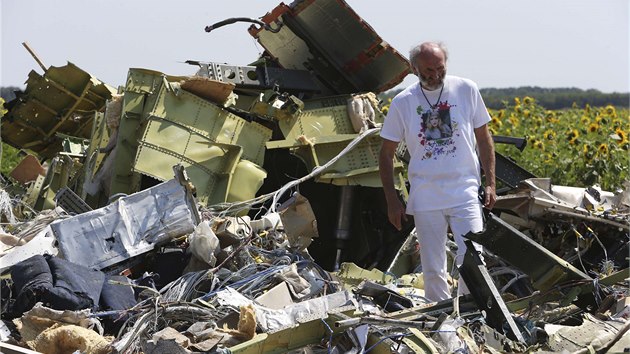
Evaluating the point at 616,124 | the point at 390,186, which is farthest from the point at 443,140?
the point at 616,124

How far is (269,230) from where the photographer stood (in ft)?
25.7

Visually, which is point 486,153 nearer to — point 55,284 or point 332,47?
point 55,284

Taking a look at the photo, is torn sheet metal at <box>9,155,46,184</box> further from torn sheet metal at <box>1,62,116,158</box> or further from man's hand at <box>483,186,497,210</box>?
man's hand at <box>483,186,497,210</box>

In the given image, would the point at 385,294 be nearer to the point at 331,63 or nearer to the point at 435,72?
the point at 435,72

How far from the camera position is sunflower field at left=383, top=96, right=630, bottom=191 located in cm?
1193

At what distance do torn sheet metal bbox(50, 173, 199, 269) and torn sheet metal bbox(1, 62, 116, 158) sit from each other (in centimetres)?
403

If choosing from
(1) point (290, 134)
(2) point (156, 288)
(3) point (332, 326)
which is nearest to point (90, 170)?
(1) point (290, 134)

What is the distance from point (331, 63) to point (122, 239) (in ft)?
11.1

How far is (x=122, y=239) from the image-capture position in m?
7.38

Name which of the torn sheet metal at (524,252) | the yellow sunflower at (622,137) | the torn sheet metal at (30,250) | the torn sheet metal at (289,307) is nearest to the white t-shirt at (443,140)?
the torn sheet metal at (524,252)

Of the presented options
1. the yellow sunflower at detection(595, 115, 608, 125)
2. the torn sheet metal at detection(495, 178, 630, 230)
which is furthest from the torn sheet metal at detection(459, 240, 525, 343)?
the yellow sunflower at detection(595, 115, 608, 125)

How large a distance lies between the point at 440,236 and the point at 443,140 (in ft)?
2.06

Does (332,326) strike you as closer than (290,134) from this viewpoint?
Yes

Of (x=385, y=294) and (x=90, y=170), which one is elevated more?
(x=90, y=170)
